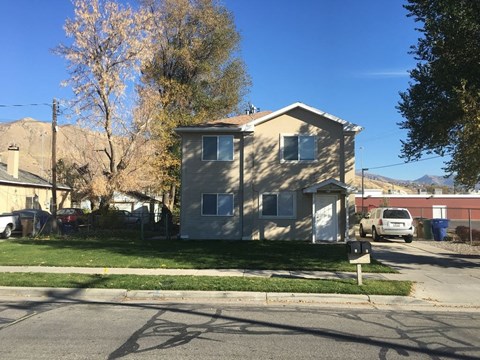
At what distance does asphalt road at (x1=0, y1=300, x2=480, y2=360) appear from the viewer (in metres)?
6.02

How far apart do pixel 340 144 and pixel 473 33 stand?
9.43 metres

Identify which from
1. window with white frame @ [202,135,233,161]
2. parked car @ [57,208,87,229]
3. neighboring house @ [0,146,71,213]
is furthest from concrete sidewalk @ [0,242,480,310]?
neighboring house @ [0,146,71,213]

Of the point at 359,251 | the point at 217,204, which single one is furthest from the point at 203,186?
the point at 359,251

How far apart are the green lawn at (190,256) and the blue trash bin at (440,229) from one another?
28.8 feet

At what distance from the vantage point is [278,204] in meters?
22.7

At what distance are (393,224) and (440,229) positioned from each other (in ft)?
10.3

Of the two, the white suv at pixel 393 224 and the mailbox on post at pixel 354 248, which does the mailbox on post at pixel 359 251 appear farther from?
the white suv at pixel 393 224

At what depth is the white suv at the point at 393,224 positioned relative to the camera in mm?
23156

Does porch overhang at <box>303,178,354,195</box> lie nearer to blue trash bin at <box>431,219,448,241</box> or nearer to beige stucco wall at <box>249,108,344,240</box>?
beige stucco wall at <box>249,108,344,240</box>

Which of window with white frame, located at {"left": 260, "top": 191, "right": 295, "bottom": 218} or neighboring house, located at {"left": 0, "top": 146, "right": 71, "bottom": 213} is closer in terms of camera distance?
window with white frame, located at {"left": 260, "top": 191, "right": 295, "bottom": 218}

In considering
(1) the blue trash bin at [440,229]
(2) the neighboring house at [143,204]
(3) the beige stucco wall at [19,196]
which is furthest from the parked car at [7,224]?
(1) the blue trash bin at [440,229]

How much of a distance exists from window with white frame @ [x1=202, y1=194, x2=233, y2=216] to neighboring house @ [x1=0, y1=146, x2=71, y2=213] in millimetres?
17644

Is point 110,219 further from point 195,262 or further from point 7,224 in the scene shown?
point 195,262

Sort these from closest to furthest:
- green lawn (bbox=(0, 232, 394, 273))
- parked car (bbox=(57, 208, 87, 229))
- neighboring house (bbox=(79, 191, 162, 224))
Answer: green lawn (bbox=(0, 232, 394, 273)) < neighboring house (bbox=(79, 191, 162, 224)) < parked car (bbox=(57, 208, 87, 229))
